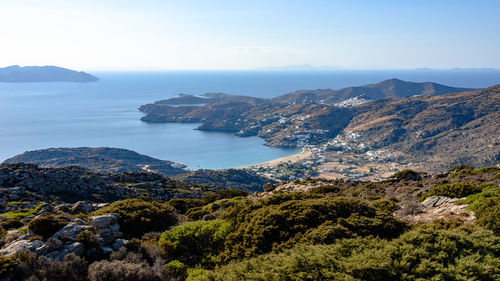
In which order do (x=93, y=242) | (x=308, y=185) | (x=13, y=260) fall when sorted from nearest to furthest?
(x=13, y=260)
(x=93, y=242)
(x=308, y=185)

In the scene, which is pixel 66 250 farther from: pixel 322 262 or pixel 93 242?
pixel 322 262

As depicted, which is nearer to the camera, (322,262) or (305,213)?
(322,262)

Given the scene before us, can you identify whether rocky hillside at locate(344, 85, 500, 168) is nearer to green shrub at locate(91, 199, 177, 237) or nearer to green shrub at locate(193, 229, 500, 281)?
green shrub at locate(193, 229, 500, 281)

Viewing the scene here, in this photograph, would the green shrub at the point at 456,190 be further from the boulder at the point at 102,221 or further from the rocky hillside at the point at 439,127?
the rocky hillside at the point at 439,127

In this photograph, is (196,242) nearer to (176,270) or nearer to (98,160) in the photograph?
(176,270)

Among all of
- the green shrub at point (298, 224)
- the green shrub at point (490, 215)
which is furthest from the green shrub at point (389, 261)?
the green shrub at point (490, 215)

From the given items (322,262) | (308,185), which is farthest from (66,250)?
(308,185)

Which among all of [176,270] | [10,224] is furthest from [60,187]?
[176,270]

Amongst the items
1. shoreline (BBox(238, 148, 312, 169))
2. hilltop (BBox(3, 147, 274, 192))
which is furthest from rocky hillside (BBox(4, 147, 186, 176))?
shoreline (BBox(238, 148, 312, 169))
